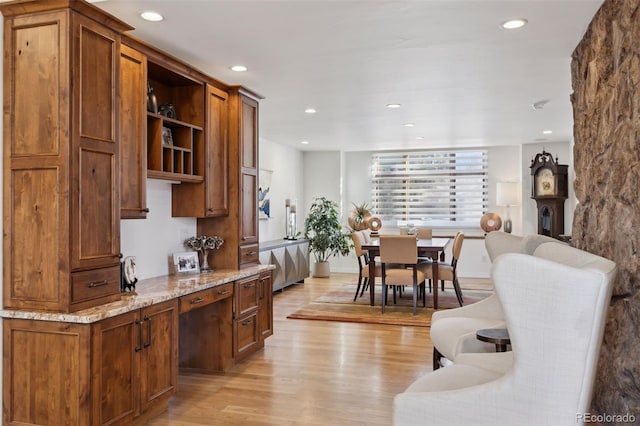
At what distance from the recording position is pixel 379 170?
10.1m

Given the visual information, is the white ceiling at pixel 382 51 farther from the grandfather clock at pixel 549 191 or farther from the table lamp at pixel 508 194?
the table lamp at pixel 508 194

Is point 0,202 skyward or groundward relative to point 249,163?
groundward

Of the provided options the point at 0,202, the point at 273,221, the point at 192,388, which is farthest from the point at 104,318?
the point at 273,221

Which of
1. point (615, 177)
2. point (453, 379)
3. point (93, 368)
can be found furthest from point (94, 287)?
point (615, 177)

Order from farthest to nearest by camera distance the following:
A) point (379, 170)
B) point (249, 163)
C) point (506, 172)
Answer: point (379, 170), point (506, 172), point (249, 163)

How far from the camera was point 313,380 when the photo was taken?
12.5 ft

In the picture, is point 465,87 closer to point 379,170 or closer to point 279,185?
point 279,185

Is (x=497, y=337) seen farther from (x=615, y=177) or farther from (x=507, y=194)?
(x=507, y=194)

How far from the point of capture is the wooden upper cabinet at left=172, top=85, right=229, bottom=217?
414cm

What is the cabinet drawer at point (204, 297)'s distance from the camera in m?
3.40

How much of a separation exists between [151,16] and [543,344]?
278 centimetres

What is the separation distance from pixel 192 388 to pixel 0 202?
182cm

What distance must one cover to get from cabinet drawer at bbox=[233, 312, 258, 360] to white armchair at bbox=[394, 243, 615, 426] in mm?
2430

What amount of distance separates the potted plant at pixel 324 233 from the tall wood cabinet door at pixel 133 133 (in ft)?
18.9
